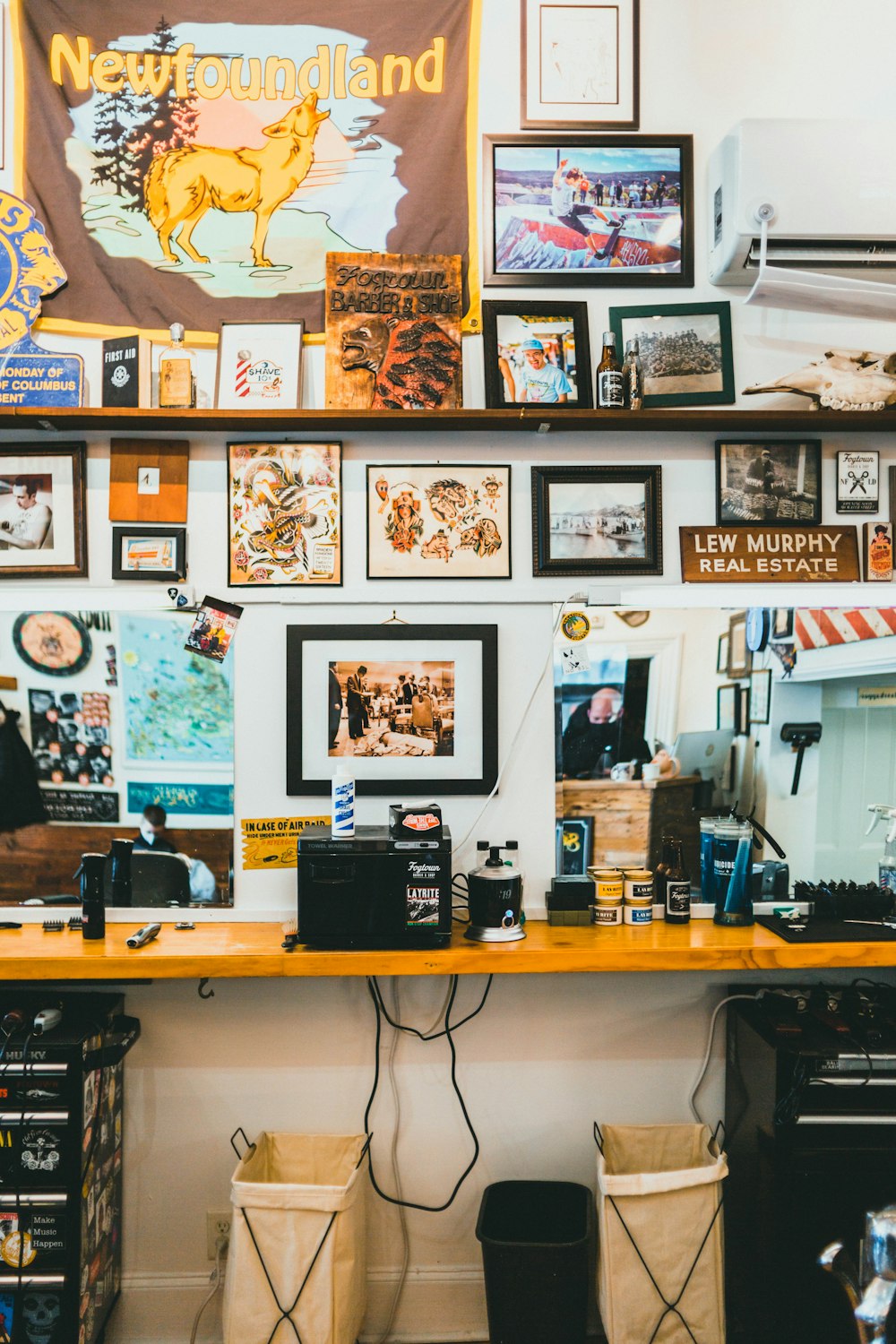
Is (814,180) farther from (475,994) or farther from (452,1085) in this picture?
(452,1085)

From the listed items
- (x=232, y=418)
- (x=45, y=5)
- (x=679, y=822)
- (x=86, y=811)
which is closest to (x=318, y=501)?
(x=232, y=418)

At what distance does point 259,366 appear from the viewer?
2461 millimetres

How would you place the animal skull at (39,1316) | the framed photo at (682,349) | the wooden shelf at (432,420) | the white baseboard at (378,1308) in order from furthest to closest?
the framed photo at (682,349) < the white baseboard at (378,1308) < the wooden shelf at (432,420) < the animal skull at (39,1316)

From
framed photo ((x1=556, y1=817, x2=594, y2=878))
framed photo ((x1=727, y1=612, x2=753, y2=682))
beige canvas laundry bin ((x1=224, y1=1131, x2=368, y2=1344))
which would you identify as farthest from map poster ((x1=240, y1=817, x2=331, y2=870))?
framed photo ((x1=727, y1=612, x2=753, y2=682))

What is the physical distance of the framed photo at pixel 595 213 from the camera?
2.54 metres

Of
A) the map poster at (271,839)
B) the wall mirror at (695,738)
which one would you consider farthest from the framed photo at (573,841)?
the map poster at (271,839)

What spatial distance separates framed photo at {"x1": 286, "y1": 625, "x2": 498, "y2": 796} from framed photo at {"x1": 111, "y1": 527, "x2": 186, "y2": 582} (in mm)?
375

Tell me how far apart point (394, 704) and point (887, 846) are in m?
1.43

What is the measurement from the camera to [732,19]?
2.55m

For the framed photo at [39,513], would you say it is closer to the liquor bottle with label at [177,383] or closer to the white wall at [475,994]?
the white wall at [475,994]

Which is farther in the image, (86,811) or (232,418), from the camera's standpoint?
(86,811)

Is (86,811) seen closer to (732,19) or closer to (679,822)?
(679,822)

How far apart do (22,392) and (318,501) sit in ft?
2.62

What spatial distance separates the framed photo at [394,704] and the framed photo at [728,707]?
0.62 m
